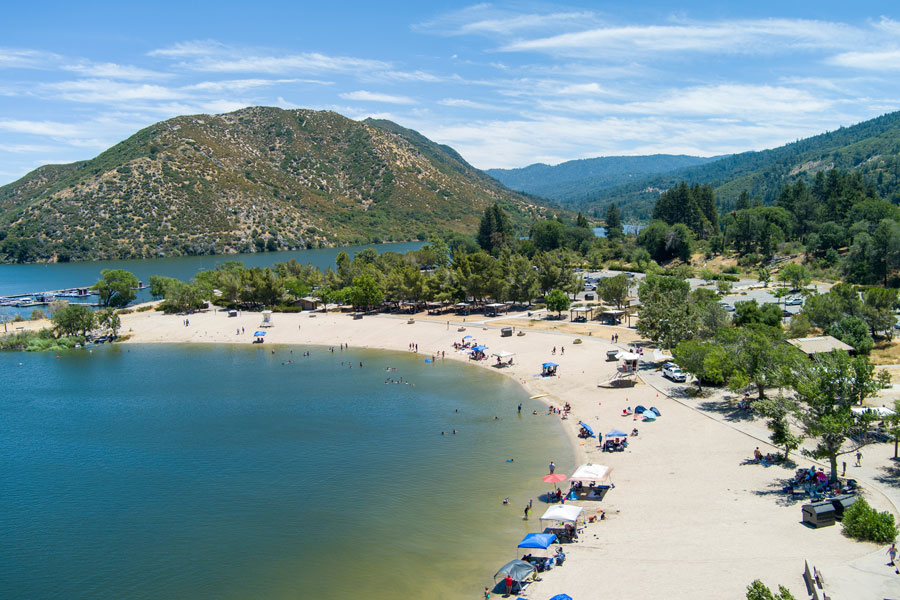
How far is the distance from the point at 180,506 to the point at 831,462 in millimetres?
32429

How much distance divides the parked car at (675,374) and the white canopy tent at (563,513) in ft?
75.3

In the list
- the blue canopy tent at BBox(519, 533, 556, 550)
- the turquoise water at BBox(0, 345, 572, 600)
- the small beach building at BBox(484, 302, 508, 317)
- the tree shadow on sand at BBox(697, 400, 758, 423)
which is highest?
the small beach building at BBox(484, 302, 508, 317)

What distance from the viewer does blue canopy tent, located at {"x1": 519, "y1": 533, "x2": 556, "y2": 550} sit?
2377cm

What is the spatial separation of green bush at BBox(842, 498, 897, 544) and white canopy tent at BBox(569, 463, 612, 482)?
10.1 m

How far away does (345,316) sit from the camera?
8488cm

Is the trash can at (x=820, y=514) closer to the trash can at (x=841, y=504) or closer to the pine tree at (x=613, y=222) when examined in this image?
the trash can at (x=841, y=504)

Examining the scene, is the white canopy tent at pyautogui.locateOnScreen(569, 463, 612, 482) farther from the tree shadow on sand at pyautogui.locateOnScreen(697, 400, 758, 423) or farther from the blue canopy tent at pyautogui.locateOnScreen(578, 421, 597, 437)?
the tree shadow on sand at pyautogui.locateOnScreen(697, 400, 758, 423)

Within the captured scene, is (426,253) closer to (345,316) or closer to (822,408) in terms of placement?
(345,316)

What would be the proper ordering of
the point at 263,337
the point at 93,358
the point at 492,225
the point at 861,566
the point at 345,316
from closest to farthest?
1. the point at 861,566
2. the point at 93,358
3. the point at 263,337
4. the point at 345,316
5. the point at 492,225

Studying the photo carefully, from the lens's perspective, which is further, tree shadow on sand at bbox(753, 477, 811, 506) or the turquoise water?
tree shadow on sand at bbox(753, 477, 811, 506)

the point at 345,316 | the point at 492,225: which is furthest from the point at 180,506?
the point at 492,225

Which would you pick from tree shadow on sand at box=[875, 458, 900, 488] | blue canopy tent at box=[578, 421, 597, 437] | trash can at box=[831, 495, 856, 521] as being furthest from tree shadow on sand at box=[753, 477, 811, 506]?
blue canopy tent at box=[578, 421, 597, 437]

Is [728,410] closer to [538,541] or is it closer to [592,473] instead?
[592,473]

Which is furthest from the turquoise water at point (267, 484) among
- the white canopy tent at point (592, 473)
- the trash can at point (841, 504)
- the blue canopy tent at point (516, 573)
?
the trash can at point (841, 504)
